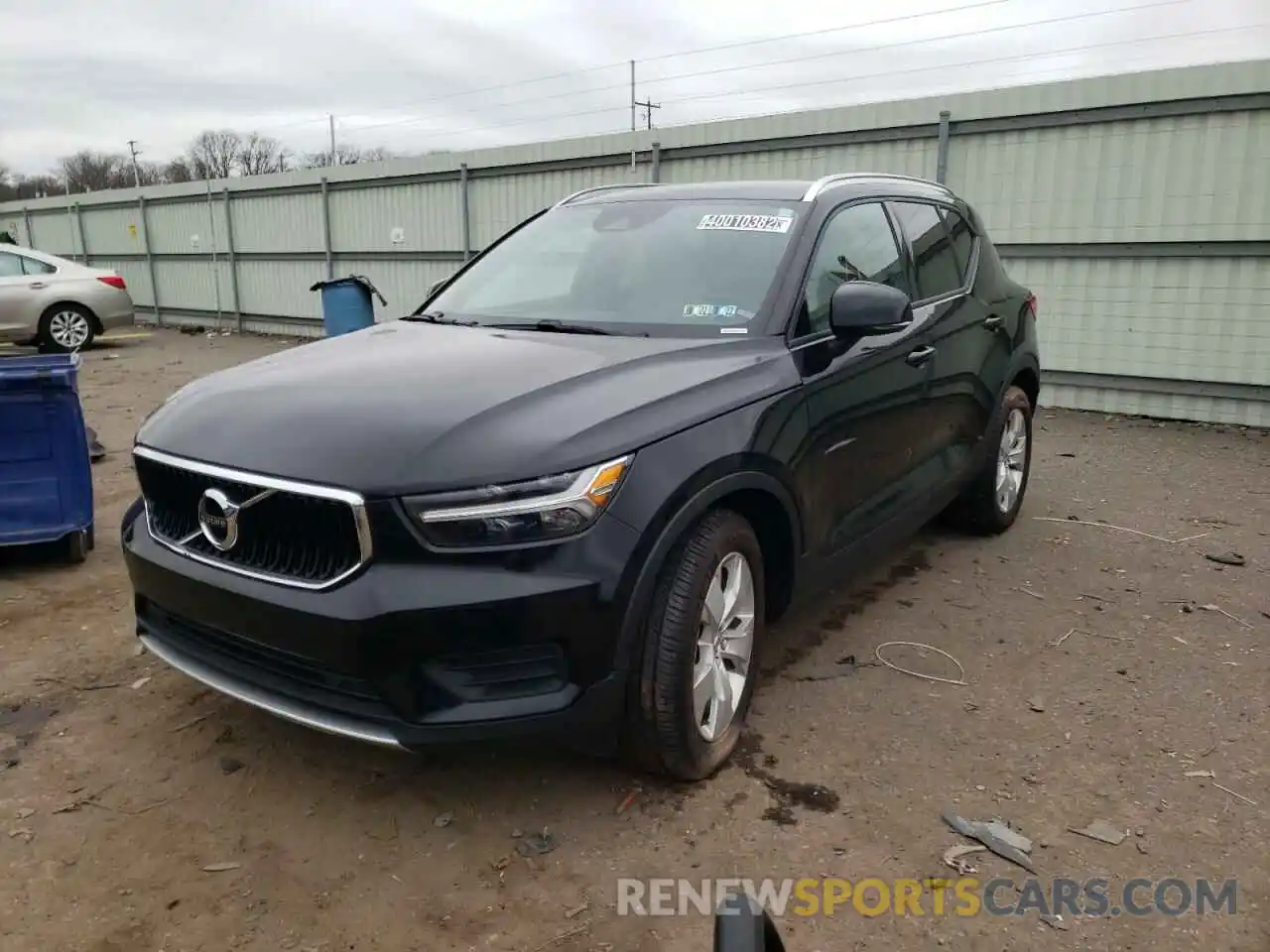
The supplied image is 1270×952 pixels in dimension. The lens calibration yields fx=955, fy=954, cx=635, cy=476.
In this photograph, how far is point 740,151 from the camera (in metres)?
10.7

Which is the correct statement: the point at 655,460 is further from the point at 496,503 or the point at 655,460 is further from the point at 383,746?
the point at 383,746

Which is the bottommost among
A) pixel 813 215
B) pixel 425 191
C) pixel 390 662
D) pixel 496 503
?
pixel 390 662

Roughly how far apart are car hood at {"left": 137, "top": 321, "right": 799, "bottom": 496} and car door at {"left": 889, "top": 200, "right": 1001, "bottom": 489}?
1.38 m

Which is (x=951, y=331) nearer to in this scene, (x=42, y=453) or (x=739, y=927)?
(x=739, y=927)

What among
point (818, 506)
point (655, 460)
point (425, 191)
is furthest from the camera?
point (425, 191)

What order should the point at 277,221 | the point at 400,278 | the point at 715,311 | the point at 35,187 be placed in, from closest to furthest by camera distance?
the point at 715,311 < the point at 400,278 < the point at 277,221 < the point at 35,187

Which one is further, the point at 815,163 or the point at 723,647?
the point at 815,163

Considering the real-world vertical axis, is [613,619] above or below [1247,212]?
below

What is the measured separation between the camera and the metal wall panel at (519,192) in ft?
40.2

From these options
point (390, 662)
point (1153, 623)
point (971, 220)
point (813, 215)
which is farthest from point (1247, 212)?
point (390, 662)

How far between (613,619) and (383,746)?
635mm

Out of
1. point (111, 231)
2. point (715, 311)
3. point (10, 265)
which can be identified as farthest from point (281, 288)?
point (715, 311)

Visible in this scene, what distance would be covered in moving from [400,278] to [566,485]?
13320mm

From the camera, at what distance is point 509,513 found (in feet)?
7.49
